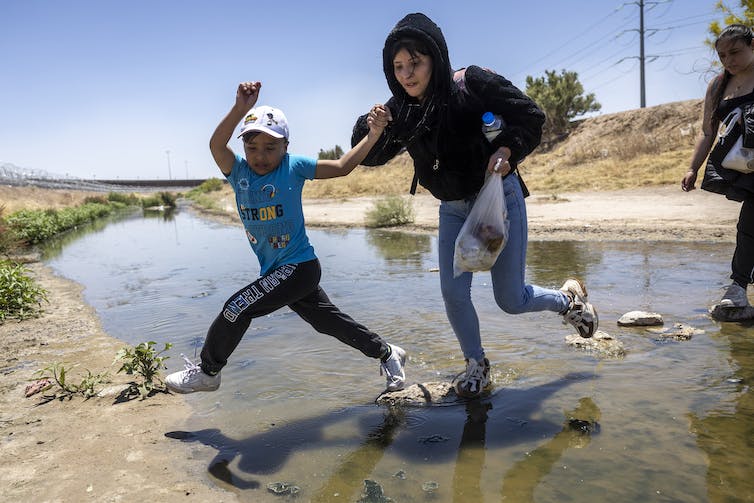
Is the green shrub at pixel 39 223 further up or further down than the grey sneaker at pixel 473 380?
further up

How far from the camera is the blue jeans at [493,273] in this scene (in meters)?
3.28

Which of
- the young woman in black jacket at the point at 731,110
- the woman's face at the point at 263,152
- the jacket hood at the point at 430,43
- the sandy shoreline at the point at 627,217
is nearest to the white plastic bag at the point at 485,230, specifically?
the jacket hood at the point at 430,43

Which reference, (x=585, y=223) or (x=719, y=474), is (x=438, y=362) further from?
(x=585, y=223)

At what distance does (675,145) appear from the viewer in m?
24.5

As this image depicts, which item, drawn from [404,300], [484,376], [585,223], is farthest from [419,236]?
[484,376]

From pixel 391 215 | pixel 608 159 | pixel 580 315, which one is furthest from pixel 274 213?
pixel 608 159

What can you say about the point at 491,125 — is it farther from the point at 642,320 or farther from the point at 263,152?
the point at 642,320

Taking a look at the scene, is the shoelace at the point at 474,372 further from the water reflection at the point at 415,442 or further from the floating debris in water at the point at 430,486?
the floating debris in water at the point at 430,486

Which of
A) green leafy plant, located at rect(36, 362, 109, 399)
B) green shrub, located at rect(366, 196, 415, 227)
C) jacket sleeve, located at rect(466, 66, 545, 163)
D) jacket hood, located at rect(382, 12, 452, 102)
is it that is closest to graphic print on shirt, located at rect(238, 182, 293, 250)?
jacket hood, located at rect(382, 12, 452, 102)

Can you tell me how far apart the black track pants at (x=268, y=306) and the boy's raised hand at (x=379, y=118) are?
782 millimetres

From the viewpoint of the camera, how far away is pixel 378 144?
3.34 m

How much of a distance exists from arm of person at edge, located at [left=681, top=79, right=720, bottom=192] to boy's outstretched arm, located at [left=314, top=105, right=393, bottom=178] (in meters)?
2.85

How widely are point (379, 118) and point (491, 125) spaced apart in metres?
0.58

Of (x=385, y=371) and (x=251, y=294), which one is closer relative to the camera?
(x=251, y=294)
